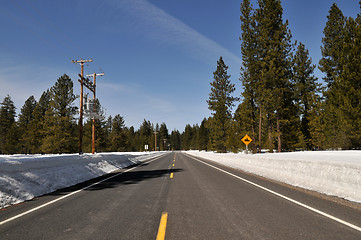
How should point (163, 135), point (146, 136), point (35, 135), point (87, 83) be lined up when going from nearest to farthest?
point (87, 83)
point (35, 135)
point (146, 136)
point (163, 135)

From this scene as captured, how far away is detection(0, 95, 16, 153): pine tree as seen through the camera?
55.0 metres

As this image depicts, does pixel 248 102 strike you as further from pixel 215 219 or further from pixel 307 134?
pixel 215 219

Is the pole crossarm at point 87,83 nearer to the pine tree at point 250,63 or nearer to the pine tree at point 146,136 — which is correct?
the pine tree at point 250,63

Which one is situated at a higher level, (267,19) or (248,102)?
(267,19)

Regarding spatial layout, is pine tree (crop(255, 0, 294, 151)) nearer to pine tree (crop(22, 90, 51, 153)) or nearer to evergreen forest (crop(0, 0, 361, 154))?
evergreen forest (crop(0, 0, 361, 154))

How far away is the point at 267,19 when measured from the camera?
30.4 m

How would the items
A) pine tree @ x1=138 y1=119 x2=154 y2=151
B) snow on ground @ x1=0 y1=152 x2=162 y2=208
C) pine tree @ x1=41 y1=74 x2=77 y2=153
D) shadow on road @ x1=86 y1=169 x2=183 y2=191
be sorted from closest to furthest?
snow on ground @ x1=0 y1=152 x2=162 y2=208
shadow on road @ x1=86 y1=169 x2=183 y2=191
pine tree @ x1=41 y1=74 x2=77 y2=153
pine tree @ x1=138 y1=119 x2=154 y2=151

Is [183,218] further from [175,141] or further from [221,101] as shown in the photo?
[175,141]

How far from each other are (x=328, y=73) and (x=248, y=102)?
15.0m

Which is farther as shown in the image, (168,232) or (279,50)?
(279,50)

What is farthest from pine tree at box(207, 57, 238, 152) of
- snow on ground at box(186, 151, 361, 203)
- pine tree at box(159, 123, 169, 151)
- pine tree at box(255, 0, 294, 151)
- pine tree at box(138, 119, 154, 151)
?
pine tree at box(159, 123, 169, 151)

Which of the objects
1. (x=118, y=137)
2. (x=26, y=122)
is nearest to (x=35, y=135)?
(x=26, y=122)

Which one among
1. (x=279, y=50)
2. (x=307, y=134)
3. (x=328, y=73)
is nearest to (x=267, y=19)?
(x=279, y=50)

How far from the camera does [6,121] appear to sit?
59562mm
